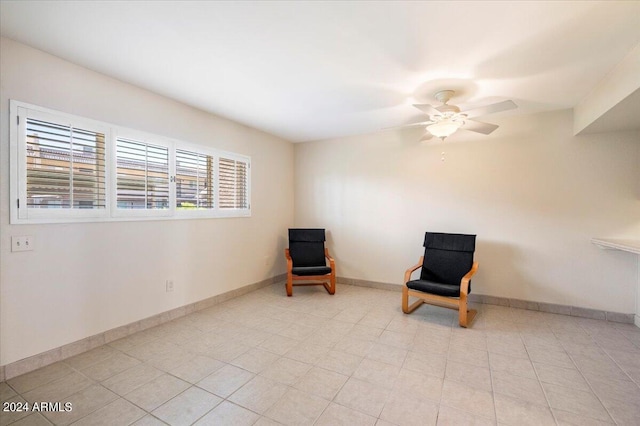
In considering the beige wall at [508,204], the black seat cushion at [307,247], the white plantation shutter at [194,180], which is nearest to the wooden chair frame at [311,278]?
the black seat cushion at [307,247]

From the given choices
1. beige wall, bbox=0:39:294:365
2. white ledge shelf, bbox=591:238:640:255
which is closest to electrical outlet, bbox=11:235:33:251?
beige wall, bbox=0:39:294:365

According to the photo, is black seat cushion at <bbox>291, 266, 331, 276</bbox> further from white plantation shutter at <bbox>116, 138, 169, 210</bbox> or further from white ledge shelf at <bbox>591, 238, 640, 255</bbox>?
white ledge shelf at <bbox>591, 238, 640, 255</bbox>

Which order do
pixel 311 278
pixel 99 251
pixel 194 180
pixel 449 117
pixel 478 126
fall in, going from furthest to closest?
1. pixel 311 278
2. pixel 194 180
3. pixel 478 126
4. pixel 449 117
5. pixel 99 251

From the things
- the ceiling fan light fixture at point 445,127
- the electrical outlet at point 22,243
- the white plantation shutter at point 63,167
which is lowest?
the electrical outlet at point 22,243

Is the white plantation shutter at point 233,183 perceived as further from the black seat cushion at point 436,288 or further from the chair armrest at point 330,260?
the black seat cushion at point 436,288

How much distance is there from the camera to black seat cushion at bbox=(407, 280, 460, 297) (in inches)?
125

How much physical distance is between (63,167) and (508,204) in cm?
504

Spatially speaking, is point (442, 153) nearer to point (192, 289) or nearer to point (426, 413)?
point (426, 413)

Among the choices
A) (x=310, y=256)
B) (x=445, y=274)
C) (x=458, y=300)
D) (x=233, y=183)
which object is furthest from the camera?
(x=310, y=256)

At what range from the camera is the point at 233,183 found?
4207mm

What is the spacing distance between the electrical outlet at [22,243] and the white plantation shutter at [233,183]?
6.44 ft

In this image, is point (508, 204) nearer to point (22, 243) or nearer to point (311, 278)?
point (311, 278)

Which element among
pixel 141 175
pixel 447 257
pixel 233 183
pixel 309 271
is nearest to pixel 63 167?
pixel 141 175

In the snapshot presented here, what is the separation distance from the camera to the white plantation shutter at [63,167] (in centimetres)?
229
